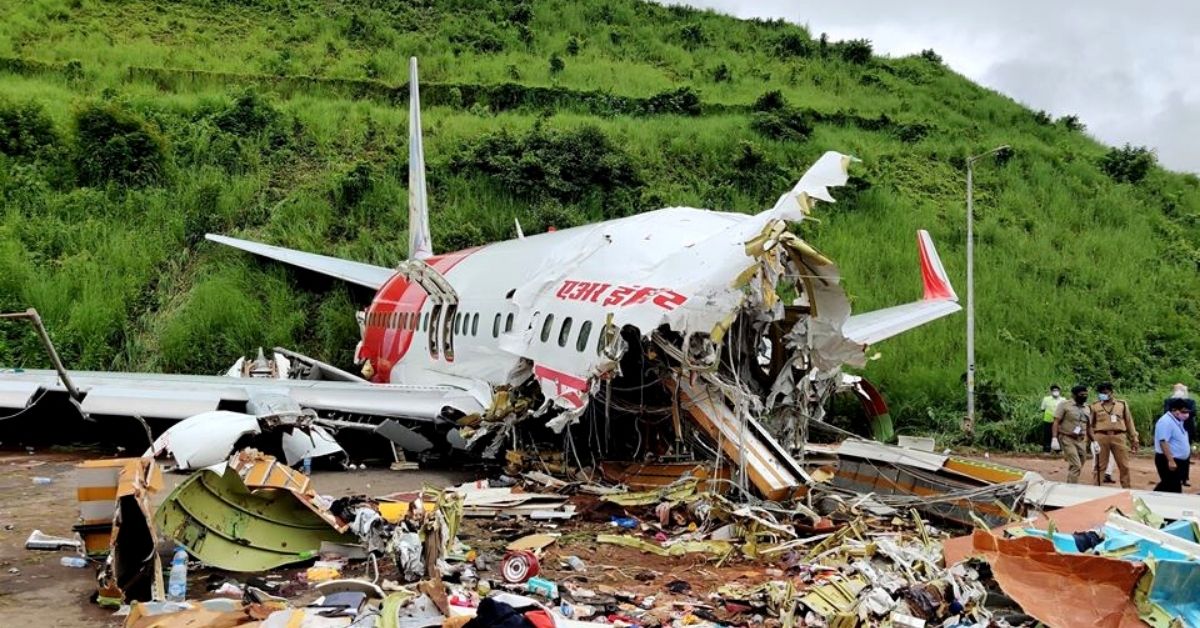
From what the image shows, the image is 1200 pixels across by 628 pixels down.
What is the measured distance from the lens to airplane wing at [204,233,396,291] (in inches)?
882

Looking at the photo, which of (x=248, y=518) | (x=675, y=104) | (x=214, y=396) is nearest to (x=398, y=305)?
(x=214, y=396)

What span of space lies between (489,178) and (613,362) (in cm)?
2080

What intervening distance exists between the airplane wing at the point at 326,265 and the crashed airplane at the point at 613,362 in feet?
20.5

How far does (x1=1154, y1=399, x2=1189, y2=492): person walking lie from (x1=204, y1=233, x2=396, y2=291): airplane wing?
15766mm

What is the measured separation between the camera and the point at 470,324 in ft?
47.9

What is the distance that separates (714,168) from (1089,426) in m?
21.4

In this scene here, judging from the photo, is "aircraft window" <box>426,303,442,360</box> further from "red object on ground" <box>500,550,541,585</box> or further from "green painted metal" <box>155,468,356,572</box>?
"red object on ground" <box>500,550,541,585</box>

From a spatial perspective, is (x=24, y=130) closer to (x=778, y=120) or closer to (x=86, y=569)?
(x=86, y=569)

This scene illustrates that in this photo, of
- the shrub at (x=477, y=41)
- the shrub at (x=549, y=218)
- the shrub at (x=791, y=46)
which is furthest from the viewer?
the shrub at (x=791, y=46)

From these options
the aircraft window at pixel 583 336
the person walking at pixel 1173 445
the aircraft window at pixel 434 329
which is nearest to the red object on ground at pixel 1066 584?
the aircraft window at pixel 583 336

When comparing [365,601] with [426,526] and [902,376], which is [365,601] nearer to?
[426,526]

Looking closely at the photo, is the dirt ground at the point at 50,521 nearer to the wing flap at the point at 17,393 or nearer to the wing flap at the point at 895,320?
the wing flap at the point at 17,393

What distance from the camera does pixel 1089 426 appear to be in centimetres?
1390

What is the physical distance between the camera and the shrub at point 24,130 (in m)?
27.4
